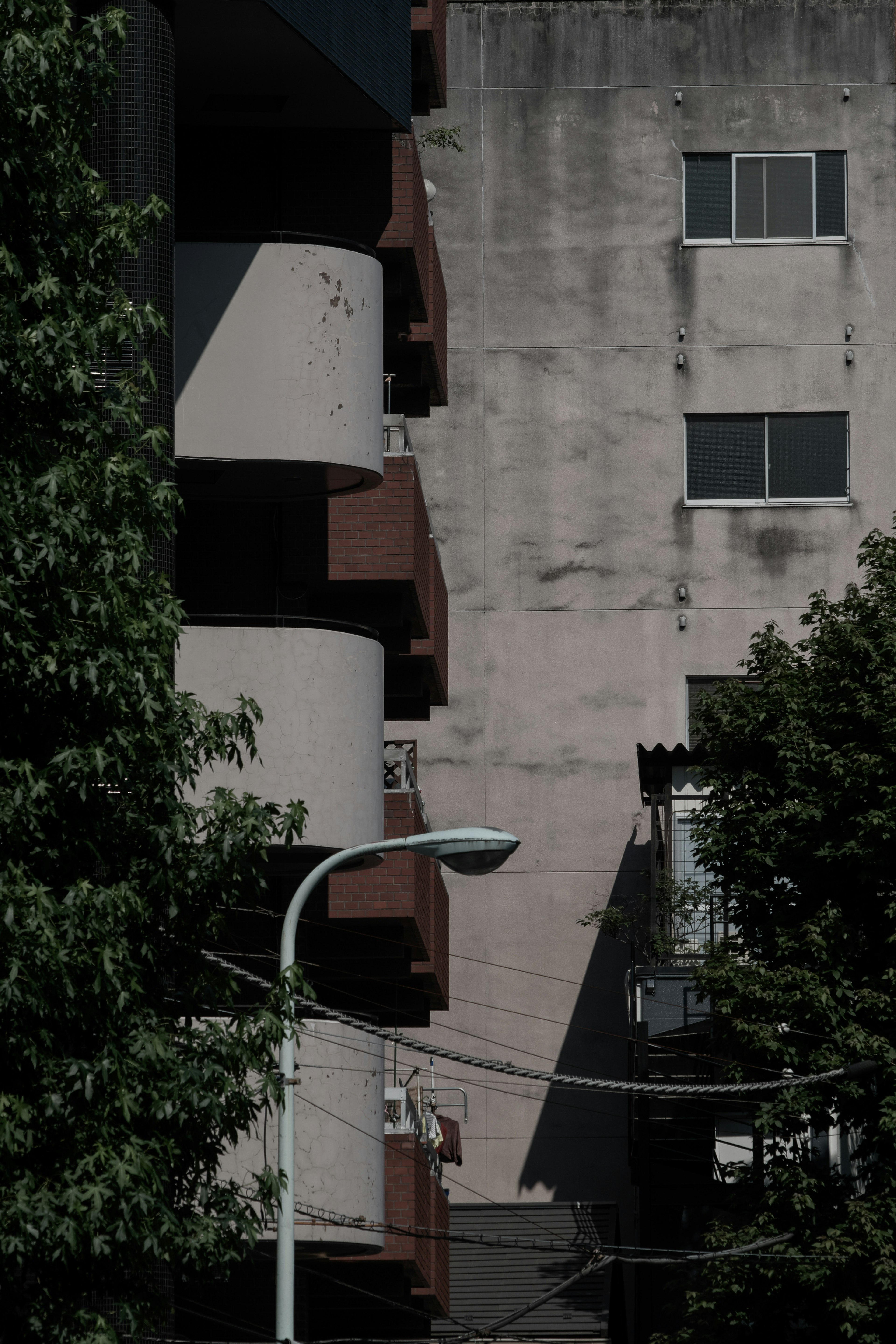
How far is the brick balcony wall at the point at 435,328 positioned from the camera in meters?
25.8

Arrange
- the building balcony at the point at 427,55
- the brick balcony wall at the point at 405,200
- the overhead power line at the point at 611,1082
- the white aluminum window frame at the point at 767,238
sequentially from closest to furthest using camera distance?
the overhead power line at the point at 611,1082
the brick balcony wall at the point at 405,200
the building balcony at the point at 427,55
the white aluminum window frame at the point at 767,238

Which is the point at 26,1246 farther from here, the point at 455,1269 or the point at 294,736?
the point at 455,1269

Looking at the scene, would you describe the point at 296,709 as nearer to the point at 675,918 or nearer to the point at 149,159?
the point at 149,159

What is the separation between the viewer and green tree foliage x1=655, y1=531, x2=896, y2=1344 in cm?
2112

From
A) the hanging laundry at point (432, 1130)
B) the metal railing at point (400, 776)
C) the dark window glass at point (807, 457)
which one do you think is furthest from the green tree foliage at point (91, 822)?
the dark window glass at point (807, 457)

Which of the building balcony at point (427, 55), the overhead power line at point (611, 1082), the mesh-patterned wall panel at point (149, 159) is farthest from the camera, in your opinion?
the building balcony at point (427, 55)

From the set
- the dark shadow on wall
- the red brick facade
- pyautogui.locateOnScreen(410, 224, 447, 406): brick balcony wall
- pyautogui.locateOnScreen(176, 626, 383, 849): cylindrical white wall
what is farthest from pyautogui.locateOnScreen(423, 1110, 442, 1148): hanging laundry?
the dark shadow on wall

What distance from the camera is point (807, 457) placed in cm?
3947

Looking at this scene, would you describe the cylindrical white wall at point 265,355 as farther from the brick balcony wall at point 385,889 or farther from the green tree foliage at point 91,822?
the green tree foliage at point 91,822

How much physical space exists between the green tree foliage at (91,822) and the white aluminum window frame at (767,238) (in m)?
29.6

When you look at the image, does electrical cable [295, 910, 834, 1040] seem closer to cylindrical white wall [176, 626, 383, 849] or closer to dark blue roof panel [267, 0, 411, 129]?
cylindrical white wall [176, 626, 383, 849]

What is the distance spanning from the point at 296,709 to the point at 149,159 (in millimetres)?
4717

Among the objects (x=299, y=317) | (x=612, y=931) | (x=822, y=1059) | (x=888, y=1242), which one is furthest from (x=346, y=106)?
(x=612, y=931)

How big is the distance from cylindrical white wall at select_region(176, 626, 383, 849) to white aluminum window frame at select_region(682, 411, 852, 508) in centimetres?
2177
